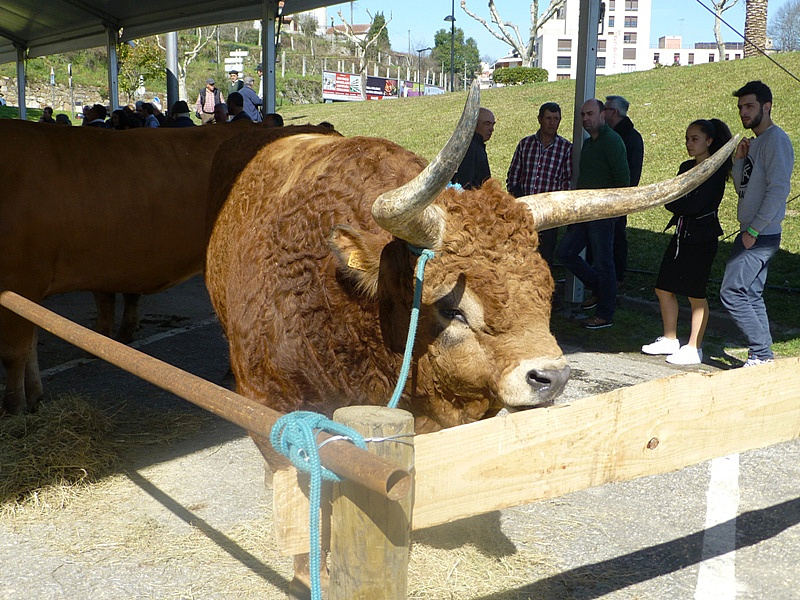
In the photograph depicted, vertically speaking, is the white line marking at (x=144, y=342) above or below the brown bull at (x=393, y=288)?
below

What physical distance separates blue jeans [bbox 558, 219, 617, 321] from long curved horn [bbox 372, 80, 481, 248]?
5.09 metres

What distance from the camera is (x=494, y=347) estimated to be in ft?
8.14

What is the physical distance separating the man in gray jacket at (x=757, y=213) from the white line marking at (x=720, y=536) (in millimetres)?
1732

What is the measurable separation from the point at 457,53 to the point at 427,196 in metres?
117

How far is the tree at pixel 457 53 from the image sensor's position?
107 meters

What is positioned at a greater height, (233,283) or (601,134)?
(601,134)

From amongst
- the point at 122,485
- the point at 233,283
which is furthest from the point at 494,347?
the point at 122,485

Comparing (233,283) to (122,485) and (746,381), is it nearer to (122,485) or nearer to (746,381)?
(122,485)

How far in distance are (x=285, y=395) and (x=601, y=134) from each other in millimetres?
5230

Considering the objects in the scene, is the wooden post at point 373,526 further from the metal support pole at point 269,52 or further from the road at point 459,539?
the metal support pole at point 269,52

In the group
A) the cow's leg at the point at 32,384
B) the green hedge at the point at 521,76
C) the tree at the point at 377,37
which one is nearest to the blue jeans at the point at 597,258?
the cow's leg at the point at 32,384

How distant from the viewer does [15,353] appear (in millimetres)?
4820

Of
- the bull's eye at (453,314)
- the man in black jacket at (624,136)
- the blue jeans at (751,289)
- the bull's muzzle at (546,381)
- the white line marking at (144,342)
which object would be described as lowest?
the white line marking at (144,342)

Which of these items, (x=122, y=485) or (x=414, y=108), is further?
(x=414, y=108)
